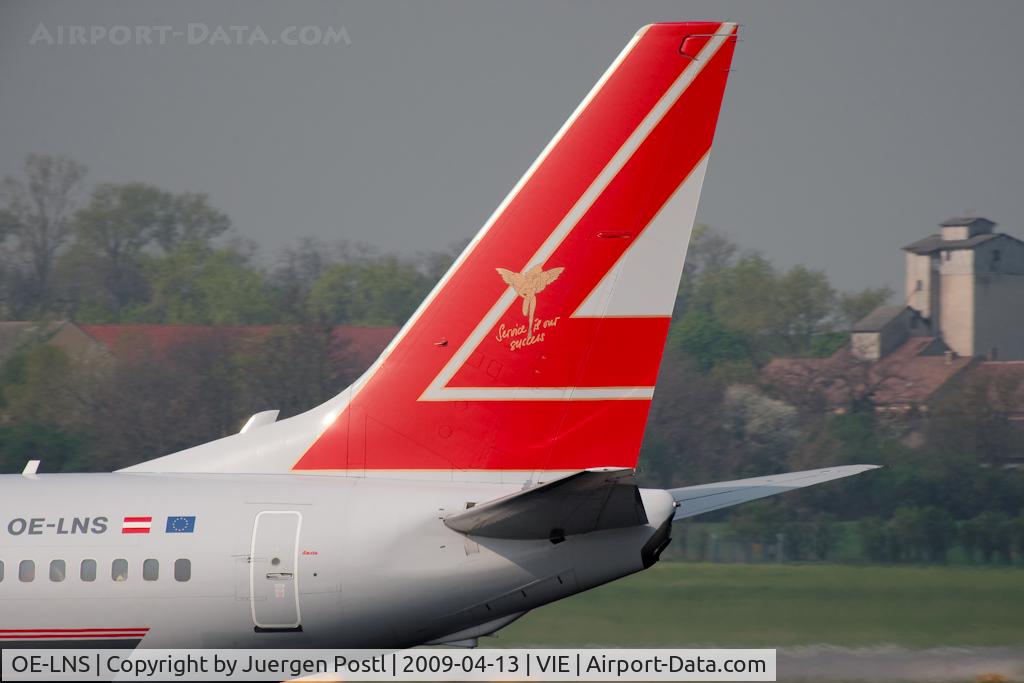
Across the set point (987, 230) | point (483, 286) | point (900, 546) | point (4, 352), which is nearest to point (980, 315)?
point (987, 230)

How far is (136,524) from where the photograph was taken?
44.4 feet

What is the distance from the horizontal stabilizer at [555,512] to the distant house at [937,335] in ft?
115

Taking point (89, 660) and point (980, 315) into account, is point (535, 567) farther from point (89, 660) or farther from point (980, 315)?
point (980, 315)

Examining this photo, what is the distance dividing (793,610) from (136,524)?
14722 mm

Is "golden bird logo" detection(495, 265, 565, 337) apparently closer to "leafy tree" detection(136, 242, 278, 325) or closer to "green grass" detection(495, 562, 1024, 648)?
"green grass" detection(495, 562, 1024, 648)

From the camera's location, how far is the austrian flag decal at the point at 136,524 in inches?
532

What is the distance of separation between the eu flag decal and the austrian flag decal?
206mm

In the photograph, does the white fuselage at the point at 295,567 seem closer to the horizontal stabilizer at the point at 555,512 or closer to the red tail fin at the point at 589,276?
the horizontal stabilizer at the point at 555,512

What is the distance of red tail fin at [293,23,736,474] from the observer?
13727mm
